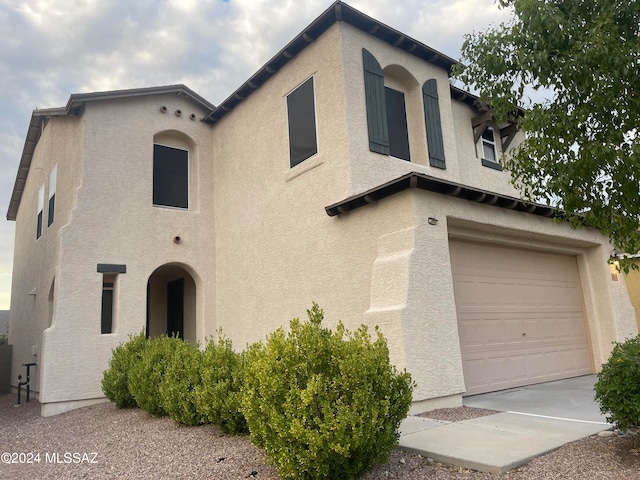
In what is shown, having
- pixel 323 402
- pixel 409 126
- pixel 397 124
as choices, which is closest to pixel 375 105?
pixel 397 124

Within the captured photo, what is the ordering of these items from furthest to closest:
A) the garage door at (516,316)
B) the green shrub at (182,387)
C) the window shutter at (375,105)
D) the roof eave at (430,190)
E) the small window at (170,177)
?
the small window at (170,177) < the window shutter at (375,105) < the garage door at (516,316) < the roof eave at (430,190) < the green shrub at (182,387)

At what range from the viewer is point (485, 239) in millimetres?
9305

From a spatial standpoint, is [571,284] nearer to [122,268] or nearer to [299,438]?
[299,438]

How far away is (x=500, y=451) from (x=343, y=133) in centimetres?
633

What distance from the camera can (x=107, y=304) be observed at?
1161 centimetres

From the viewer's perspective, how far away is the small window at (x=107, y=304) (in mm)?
11406

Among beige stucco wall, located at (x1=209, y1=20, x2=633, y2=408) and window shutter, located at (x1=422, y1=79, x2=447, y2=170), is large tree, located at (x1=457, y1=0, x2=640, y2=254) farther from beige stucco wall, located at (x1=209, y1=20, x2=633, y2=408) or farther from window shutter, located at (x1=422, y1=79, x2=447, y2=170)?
window shutter, located at (x1=422, y1=79, x2=447, y2=170)

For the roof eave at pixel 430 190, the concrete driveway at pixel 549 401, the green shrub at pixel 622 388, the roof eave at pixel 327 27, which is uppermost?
the roof eave at pixel 327 27

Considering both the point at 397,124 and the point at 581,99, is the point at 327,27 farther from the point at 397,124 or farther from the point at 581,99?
the point at 581,99

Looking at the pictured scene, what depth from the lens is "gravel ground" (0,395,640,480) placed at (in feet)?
15.0

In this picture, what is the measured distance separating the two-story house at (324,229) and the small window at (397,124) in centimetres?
5

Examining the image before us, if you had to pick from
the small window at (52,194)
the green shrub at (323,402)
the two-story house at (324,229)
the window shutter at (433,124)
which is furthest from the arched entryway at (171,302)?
the green shrub at (323,402)

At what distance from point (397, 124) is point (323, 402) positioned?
7.79m

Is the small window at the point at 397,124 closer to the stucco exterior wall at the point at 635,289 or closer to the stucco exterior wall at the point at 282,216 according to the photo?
the stucco exterior wall at the point at 282,216
